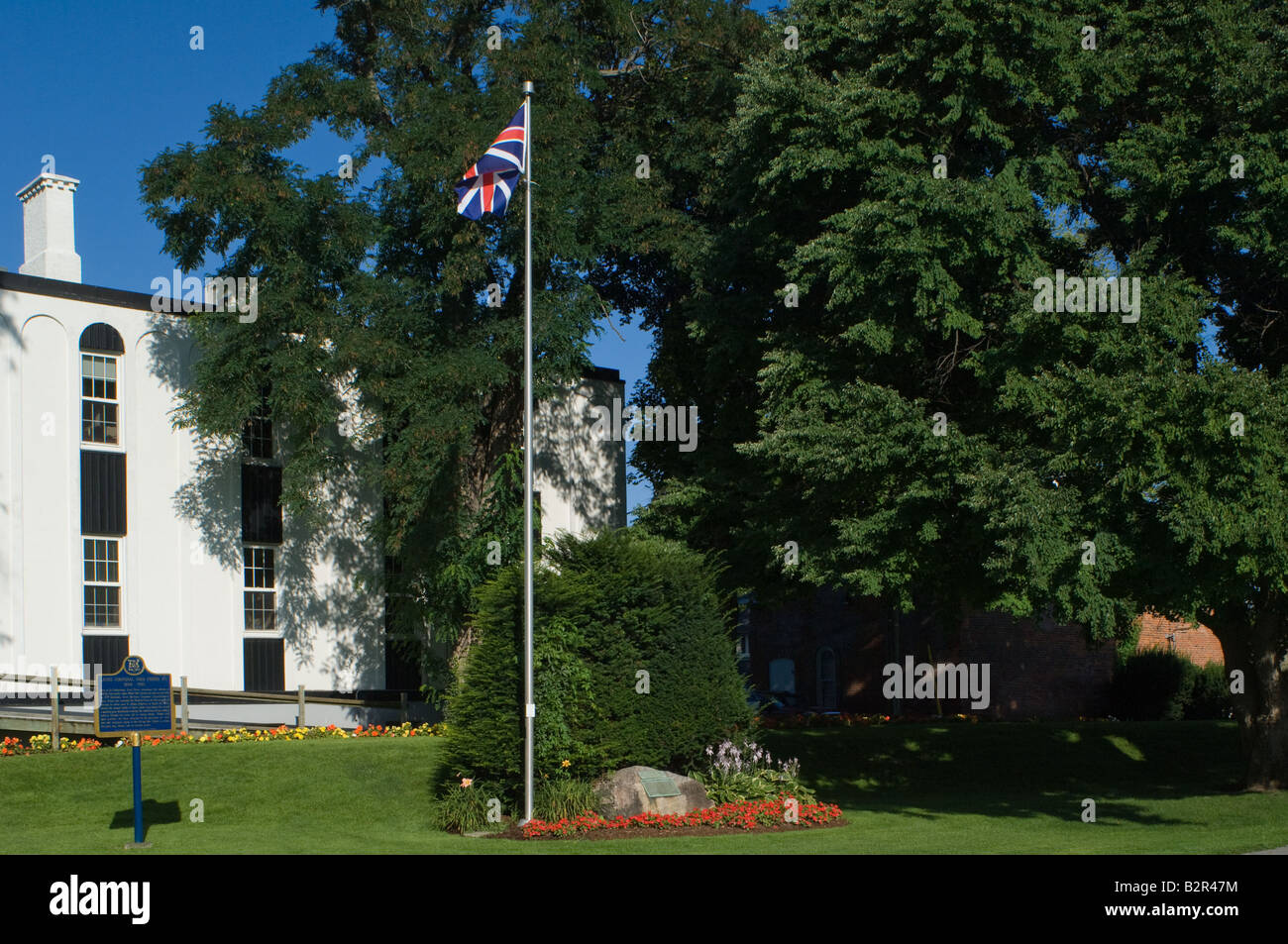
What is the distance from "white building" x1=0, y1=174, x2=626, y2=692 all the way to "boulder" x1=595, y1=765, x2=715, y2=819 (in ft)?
47.0

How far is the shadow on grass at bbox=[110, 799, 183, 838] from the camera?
60.7ft

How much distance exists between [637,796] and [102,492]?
15.8 meters

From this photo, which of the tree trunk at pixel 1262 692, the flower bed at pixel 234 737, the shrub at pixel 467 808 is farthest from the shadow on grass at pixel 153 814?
the tree trunk at pixel 1262 692

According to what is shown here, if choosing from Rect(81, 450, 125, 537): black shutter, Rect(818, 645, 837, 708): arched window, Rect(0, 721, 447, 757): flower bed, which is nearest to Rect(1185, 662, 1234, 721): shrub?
Rect(818, 645, 837, 708): arched window

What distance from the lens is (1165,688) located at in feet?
125

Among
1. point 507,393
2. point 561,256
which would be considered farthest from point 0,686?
point 561,256

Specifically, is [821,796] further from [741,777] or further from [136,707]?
[136,707]

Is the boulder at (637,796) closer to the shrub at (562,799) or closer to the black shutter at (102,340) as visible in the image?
the shrub at (562,799)

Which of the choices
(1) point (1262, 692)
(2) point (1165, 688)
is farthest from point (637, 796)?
(2) point (1165, 688)

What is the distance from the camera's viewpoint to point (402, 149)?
27188mm

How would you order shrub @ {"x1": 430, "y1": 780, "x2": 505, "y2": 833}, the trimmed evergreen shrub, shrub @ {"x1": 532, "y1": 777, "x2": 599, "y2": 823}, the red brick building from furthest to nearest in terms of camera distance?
the red brick building → the trimmed evergreen shrub → shrub @ {"x1": 430, "y1": 780, "x2": 505, "y2": 833} → shrub @ {"x1": 532, "y1": 777, "x2": 599, "y2": 823}

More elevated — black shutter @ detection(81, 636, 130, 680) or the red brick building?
black shutter @ detection(81, 636, 130, 680)

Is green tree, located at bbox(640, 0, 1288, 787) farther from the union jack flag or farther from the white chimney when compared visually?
the white chimney

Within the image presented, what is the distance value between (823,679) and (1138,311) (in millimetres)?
30116
